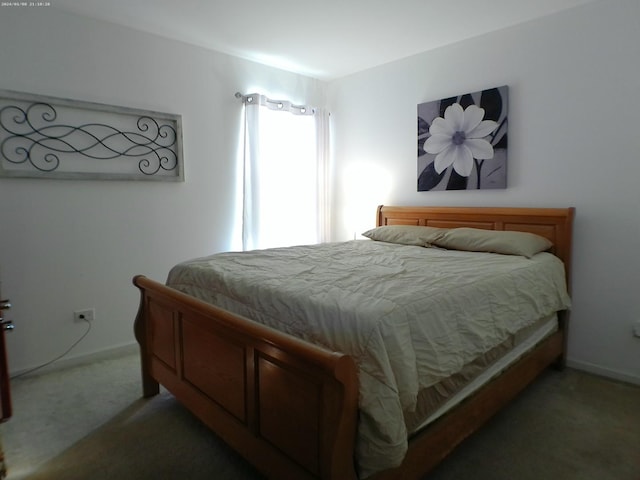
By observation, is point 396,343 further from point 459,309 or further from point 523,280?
point 523,280

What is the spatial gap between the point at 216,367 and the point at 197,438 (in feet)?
1.62

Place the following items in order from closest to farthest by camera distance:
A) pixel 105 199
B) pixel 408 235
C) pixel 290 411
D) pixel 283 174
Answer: pixel 290 411 → pixel 105 199 → pixel 408 235 → pixel 283 174

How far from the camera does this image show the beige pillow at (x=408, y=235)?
9.99 ft

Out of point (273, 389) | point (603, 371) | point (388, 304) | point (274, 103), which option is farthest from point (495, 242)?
point (274, 103)

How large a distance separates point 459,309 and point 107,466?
65.6 inches

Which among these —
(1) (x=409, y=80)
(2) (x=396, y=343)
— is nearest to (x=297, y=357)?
(2) (x=396, y=343)

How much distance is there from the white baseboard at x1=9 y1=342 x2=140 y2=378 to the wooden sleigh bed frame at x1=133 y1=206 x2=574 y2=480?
82 centimetres

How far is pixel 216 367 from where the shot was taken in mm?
1699

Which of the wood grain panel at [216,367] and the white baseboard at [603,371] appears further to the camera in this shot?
the white baseboard at [603,371]

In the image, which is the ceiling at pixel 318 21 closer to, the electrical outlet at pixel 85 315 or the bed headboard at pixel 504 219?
the bed headboard at pixel 504 219

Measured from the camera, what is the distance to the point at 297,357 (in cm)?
123

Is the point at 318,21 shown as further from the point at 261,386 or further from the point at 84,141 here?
the point at 261,386

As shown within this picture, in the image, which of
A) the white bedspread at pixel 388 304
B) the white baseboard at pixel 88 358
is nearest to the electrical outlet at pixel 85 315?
the white baseboard at pixel 88 358

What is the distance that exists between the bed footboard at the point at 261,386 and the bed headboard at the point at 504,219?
2.20m
